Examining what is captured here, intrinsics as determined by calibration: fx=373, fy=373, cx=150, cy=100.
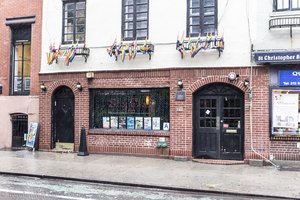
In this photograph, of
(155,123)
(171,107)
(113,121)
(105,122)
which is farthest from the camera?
(105,122)

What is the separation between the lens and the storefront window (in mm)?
11789

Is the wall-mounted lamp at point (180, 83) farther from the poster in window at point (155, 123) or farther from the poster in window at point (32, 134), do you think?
the poster in window at point (32, 134)

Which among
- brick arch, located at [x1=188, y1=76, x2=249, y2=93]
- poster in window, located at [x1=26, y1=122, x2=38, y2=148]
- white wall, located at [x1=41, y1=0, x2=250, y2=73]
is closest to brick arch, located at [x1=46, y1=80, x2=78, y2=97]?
white wall, located at [x1=41, y1=0, x2=250, y2=73]

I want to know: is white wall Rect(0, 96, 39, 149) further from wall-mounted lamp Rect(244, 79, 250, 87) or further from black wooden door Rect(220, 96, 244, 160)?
wall-mounted lamp Rect(244, 79, 250, 87)

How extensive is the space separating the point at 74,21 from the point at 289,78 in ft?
27.2

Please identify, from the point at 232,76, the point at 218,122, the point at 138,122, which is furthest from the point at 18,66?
the point at 232,76

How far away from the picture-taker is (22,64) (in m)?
16.2

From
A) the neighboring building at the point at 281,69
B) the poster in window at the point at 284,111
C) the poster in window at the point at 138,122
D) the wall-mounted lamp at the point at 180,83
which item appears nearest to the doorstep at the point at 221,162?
the neighboring building at the point at 281,69

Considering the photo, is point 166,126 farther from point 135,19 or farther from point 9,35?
point 9,35

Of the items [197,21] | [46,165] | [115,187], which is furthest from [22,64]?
[115,187]

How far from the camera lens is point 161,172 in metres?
10.8

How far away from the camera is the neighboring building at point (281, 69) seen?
1165 cm

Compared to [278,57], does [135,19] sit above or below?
above

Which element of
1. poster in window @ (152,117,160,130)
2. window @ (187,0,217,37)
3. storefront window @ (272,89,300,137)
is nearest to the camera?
storefront window @ (272,89,300,137)
